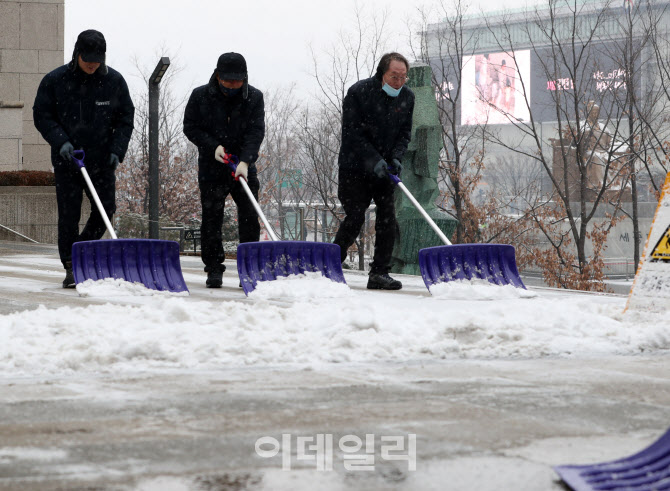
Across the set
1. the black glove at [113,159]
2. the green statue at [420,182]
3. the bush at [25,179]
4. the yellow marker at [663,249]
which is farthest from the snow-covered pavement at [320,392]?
the bush at [25,179]

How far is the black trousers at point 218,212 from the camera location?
738 cm

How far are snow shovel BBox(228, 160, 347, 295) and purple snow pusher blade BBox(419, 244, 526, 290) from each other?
638mm

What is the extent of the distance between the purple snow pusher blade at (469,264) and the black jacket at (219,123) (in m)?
1.55

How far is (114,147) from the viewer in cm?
721

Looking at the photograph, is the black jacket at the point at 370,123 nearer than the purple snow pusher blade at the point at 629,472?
No

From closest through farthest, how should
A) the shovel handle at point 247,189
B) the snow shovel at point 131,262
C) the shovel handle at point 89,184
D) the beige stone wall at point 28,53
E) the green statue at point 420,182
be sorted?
the snow shovel at point 131,262
the shovel handle at point 89,184
the shovel handle at point 247,189
the green statue at point 420,182
the beige stone wall at point 28,53

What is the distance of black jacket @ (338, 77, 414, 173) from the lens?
734 cm

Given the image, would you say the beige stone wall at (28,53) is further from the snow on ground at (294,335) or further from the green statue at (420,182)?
the snow on ground at (294,335)

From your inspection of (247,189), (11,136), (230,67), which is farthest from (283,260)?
(11,136)

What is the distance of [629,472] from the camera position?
2010 mm

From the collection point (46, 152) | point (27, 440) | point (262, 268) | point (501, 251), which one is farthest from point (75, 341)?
point (46, 152)

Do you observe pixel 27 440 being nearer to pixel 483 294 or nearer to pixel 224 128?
pixel 483 294

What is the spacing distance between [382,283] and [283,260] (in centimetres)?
108

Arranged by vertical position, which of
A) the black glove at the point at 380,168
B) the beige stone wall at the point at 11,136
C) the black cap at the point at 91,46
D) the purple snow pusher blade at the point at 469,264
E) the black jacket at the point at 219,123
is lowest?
the purple snow pusher blade at the point at 469,264
